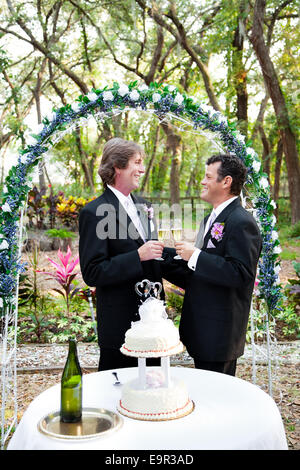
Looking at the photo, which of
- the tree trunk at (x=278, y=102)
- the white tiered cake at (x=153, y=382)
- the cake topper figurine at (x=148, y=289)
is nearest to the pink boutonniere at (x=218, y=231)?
the cake topper figurine at (x=148, y=289)

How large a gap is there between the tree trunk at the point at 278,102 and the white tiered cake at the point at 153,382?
10.7 metres

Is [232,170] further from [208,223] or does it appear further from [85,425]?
[85,425]

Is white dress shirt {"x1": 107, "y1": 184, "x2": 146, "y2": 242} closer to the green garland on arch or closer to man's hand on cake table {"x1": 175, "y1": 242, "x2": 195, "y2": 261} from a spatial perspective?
man's hand on cake table {"x1": 175, "y1": 242, "x2": 195, "y2": 261}

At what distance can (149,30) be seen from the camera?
63.7ft

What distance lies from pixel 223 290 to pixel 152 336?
2.93 ft

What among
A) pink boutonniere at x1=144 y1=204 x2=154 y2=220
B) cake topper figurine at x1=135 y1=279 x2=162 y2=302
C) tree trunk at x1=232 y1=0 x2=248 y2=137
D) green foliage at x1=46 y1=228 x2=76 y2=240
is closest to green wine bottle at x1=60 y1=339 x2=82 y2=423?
cake topper figurine at x1=135 y1=279 x2=162 y2=302

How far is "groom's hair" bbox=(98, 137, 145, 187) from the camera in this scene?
3154 millimetres

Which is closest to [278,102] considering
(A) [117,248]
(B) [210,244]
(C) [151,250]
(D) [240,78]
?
(D) [240,78]

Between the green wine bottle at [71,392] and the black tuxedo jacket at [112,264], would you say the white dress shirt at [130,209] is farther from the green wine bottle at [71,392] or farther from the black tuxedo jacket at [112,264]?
the green wine bottle at [71,392]

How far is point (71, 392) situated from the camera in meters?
2.10

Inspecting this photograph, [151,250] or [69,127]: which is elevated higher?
[69,127]

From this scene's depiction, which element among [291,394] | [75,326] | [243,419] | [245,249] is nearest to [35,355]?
[75,326]
